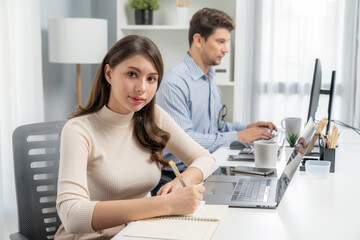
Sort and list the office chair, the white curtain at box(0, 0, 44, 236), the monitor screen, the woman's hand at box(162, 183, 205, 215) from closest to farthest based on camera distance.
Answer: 1. the woman's hand at box(162, 183, 205, 215)
2. the office chair
3. the monitor screen
4. the white curtain at box(0, 0, 44, 236)

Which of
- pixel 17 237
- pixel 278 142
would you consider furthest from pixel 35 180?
pixel 278 142

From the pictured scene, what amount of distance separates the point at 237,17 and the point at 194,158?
6.04 ft

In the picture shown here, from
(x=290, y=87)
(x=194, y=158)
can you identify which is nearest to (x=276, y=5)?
(x=290, y=87)

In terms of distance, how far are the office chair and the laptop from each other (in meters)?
0.56

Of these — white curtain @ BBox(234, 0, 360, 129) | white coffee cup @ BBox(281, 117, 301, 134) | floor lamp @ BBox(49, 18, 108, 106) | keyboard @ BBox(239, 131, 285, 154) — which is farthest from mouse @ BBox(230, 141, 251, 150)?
floor lamp @ BBox(49, 18, 108, 106)

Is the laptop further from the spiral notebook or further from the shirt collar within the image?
the shirt collar

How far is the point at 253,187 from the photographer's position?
4.82ft

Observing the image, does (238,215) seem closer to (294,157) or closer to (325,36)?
(294,157)

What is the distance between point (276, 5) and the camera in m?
3.49

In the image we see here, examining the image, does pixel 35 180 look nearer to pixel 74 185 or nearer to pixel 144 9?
pixel 74 185

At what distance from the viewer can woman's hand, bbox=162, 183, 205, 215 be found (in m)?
1.19

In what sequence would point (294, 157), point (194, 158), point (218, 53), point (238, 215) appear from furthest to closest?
point (218, 53), point (194, 158), point (294, 157), point (238, 215)

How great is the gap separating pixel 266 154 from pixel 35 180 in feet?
2.81

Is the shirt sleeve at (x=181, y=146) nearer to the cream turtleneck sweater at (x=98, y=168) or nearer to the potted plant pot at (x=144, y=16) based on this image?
the cream turtleneck sweater at (x=98, y=168)
